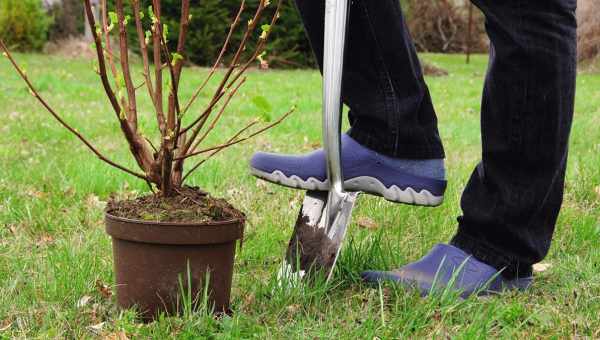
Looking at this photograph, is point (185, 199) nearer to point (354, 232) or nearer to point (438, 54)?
point (354, 232)

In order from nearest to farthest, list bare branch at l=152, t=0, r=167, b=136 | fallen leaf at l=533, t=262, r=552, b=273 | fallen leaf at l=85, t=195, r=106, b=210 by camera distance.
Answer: bare branch at l=152, t=0, r=167, b=136 → fallen leaf at l=533, t=262, r=552, b=273 → fallen leaf at l=85, t=195, r=106, b=210

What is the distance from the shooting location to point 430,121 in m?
2.07

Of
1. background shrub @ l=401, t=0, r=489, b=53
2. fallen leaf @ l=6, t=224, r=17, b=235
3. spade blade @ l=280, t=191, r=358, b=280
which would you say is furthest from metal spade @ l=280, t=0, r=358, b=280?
background shrub @ l=401, t=0, r=489, b=53

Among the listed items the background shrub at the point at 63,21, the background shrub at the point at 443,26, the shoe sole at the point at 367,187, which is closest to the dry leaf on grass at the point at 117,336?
the shoe sole at the point at 367,187

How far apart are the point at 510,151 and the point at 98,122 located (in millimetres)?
4574

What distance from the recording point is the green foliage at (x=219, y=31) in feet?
42.6

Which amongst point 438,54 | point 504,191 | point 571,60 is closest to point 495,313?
point 504,191

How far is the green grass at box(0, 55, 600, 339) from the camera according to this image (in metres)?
1.77

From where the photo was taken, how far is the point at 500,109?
6.05ft

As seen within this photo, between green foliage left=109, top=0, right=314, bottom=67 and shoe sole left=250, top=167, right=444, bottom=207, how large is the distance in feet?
35.7

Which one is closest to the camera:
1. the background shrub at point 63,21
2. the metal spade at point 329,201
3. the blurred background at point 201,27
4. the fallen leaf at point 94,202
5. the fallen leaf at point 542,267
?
the metal spade at point 329,201

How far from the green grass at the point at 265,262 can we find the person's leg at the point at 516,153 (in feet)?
0.36

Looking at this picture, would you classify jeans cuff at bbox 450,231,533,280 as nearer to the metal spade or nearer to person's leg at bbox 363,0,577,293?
person's leg at bbox 363,0,577,293

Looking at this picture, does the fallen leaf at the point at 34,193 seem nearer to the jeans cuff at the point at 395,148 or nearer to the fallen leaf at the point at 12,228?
the fallen leaf at the point at 12,228
